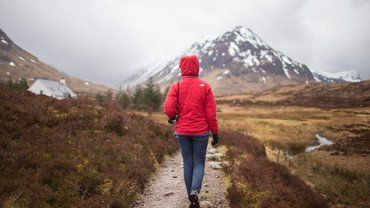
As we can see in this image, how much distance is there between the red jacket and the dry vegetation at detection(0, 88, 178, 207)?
2.58 metres

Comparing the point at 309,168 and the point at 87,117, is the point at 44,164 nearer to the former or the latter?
the point at 87,117

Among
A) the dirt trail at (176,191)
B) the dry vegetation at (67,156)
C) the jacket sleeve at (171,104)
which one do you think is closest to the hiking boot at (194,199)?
the dirt trail at (176,191)

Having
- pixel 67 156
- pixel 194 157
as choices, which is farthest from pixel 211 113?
pixel 67 156

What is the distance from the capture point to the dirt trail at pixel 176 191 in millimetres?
8656

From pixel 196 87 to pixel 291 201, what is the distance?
17.2 feet

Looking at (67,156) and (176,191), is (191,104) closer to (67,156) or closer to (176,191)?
(176,191)

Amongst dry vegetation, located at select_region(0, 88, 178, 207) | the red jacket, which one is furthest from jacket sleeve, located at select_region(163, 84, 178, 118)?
dry vegetation, located at select_region(0, 88, 178, 207)

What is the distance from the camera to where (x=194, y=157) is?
7273 millimetres

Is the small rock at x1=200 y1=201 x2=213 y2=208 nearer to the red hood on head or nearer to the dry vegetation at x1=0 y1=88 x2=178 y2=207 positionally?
the dry vegetation at x1=0 y1=88 x2=178 y2=207

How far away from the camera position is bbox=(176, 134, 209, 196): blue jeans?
23.3ft

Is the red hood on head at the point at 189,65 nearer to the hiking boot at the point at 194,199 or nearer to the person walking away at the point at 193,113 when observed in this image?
the person walking away at the point at 193,113

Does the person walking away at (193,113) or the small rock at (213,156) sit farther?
the small rock at (213,156)

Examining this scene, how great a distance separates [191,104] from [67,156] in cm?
399

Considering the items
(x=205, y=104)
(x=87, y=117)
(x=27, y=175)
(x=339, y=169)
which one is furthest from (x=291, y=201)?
(x=339, y=169)
